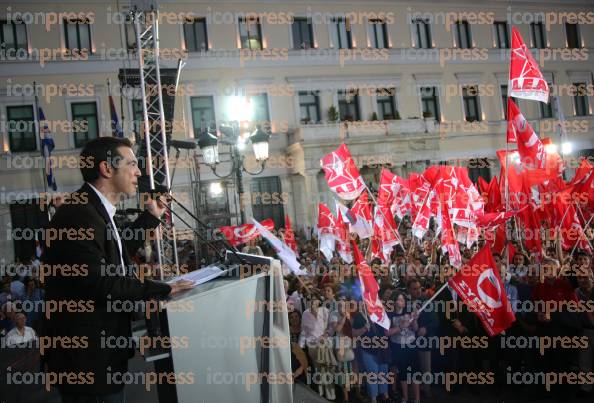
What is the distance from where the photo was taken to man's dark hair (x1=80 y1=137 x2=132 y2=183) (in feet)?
8.59

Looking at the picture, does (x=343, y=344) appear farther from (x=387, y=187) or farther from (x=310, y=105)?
(x=310, y=105)

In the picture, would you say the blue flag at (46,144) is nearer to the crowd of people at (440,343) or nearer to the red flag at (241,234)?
the red flag at (241,234)

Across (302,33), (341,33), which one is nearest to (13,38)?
(302,33)

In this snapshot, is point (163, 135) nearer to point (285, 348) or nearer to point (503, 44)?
point (285, 348)

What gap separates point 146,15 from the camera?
21.7 feet

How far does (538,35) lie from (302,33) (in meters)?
16.4

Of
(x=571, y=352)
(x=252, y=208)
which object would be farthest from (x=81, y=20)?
(x=571, y=352)

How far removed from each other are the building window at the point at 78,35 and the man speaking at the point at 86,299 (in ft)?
74.1

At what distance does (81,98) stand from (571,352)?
22.2 meters

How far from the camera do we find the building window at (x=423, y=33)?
27.7m

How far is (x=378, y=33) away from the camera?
1060 inches

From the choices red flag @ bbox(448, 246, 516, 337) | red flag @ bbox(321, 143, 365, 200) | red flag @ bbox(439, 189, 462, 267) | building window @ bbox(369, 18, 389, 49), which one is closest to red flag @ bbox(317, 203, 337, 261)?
red flag @ bbox(321, 143, 365, 200)

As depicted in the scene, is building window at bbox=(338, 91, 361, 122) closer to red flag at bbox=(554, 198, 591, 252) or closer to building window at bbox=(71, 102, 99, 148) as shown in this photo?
building window at bbox=(71, 102, 99, 148)

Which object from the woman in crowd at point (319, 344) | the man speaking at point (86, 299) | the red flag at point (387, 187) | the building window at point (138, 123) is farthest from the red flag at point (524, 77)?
the man speaking at point (86, 299)
